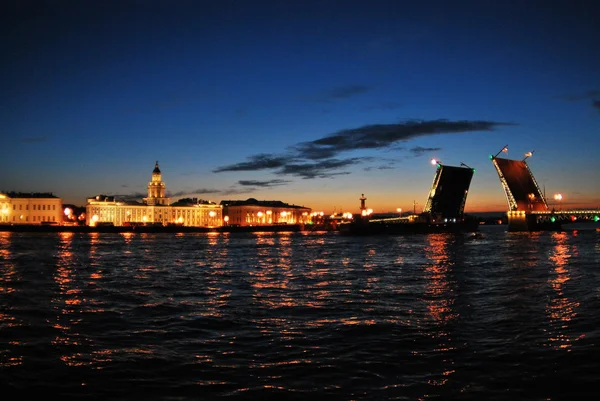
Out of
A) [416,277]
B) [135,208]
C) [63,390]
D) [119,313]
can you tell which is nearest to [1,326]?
[119,313]

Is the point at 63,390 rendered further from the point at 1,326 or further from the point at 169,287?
the point at 169,287

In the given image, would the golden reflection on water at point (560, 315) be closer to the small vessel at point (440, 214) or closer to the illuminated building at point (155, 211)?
the small vessel at point (440, 214)

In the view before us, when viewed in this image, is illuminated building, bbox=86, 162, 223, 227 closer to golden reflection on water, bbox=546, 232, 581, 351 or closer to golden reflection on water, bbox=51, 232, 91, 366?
golden reflection on water, bbox=51, 232, 91, 366

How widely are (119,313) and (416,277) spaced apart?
909cm

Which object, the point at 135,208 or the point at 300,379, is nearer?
the point at 300,379

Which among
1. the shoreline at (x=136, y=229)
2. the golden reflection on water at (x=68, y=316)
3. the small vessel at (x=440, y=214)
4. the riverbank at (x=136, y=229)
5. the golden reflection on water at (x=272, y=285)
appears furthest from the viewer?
the riverbank at (x=136, y=229)

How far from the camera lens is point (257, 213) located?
126875 millimetres

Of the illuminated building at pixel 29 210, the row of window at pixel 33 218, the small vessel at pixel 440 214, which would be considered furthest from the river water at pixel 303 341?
the illuminated building at pixel 29 210

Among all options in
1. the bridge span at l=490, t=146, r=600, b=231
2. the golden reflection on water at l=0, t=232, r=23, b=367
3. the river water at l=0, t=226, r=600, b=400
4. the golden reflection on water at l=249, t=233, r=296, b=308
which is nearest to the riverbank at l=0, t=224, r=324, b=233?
the bridge span at l=490, t=146, r=600, b=231

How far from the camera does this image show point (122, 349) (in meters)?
6.74

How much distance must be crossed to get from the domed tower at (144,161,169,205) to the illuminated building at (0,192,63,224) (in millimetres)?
26875

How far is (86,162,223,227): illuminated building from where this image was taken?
111m

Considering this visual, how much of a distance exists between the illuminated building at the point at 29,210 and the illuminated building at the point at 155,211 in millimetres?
10370

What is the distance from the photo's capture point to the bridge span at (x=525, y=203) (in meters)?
68.0
